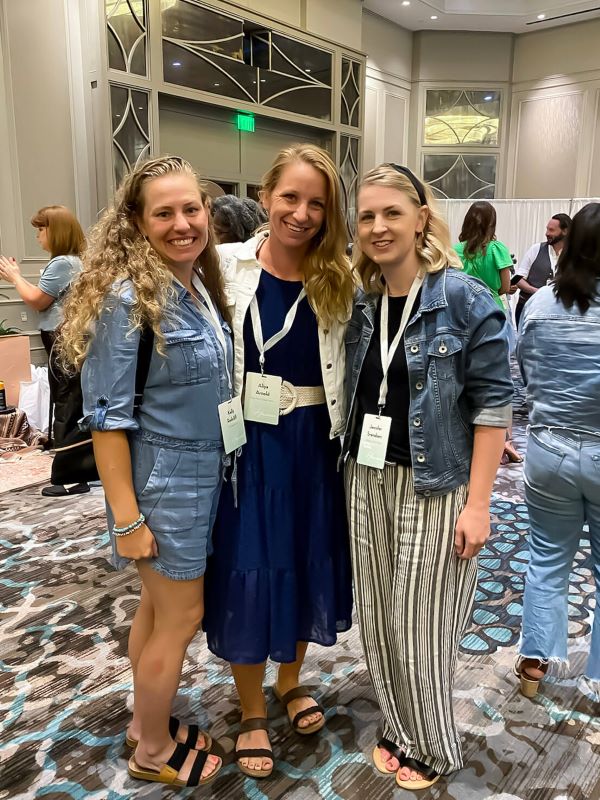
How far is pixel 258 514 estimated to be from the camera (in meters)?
1.56

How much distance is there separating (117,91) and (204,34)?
3.81ft

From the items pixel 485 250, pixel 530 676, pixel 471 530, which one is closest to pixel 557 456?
pixel 471 530

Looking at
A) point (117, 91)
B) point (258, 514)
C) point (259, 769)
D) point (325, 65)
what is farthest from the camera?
point (325, 65)

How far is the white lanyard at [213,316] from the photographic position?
1.46 m

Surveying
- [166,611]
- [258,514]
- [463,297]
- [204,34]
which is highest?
[204,34]

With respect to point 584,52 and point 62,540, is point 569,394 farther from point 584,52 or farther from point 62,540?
point 584,52

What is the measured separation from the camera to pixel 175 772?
1.64 metres

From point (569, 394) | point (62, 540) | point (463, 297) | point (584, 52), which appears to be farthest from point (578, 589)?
point (584, 52)

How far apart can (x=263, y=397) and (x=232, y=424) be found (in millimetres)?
106

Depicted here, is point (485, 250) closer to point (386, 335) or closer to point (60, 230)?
point (60, 230)

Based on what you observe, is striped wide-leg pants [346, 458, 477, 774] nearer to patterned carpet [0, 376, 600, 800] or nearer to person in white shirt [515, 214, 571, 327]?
patterned carpet [0, 376, 600, 800]

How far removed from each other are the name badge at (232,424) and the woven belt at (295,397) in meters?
0.10

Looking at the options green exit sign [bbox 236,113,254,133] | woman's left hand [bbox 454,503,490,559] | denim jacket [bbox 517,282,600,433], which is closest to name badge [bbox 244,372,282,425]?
woman's left hand [bbox 454,503,490,559]

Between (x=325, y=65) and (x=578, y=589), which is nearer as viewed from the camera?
(x=578, y=589)
